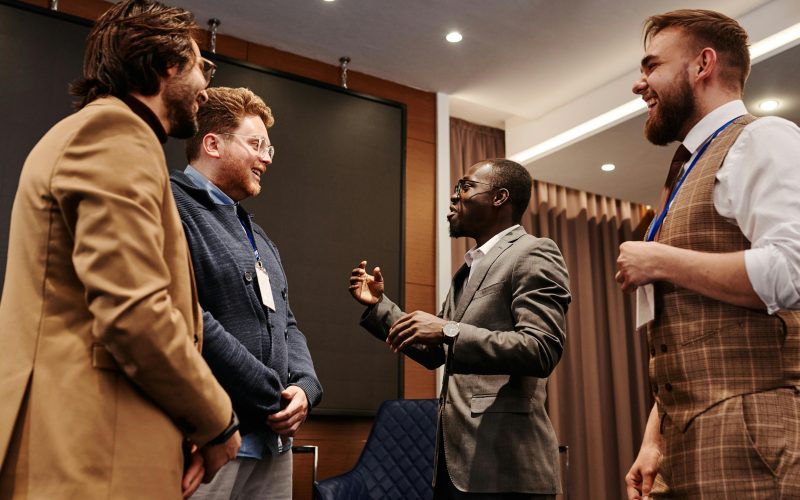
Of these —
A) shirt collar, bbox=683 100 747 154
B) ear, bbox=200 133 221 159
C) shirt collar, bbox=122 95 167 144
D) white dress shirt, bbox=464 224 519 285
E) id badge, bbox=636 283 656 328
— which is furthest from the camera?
white dress shirt, bbox=464 224 519 285

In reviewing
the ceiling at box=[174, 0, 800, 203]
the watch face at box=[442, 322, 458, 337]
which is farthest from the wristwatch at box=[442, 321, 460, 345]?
the ceiling at box=[174, 0, 800, 203]

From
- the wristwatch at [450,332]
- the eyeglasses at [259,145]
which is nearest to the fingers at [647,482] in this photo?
the wristwatch at [450,332]

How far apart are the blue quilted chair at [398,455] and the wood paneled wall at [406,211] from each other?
16.7 inches

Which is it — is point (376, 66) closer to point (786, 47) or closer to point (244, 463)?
point (786, 47)

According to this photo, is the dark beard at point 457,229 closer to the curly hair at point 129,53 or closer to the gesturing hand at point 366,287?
the gesturing hand at point 366,287

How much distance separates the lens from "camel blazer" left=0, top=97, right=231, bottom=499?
1.17 meters

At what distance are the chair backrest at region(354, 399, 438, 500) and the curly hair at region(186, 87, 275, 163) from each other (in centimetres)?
206

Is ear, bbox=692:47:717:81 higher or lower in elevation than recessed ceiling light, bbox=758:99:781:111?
lower

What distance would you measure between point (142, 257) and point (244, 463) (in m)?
0.87

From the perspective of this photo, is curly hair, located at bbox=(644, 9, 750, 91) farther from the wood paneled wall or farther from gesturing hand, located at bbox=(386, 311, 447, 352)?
the wood paneled wall

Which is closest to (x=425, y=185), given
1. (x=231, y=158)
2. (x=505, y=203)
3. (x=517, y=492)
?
(x=505, y=203)

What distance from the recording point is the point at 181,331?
4.14ft

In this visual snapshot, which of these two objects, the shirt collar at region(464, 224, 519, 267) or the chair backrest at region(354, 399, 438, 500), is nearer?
the shirt collar at region(464, 224, 519, 267)

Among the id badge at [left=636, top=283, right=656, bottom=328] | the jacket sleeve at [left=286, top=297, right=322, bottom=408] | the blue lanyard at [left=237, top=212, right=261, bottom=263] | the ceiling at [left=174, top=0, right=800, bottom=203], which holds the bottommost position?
the jacket sleeve at [left=286, top=297, right=322, bottom=408]
